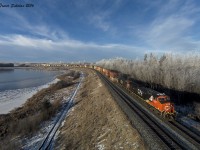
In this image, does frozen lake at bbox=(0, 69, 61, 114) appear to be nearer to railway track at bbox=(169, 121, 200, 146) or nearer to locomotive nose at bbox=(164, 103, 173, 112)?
locomotive nose at bbox=(164, 103, 173, 112)

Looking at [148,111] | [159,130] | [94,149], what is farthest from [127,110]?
[94,149]

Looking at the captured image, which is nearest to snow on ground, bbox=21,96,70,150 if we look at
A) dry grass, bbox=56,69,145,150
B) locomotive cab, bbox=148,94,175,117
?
dry grass, bbox=56,69,145,150

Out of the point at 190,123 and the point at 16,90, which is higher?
the point at 190,123

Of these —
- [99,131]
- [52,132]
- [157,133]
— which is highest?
[157,133]

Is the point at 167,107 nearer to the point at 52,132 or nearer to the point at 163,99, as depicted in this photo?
the point at 163,99

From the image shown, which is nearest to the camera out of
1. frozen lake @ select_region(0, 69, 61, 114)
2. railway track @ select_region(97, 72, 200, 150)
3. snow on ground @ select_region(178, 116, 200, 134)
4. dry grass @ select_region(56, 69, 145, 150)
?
railway track @ select_region(97, 72, 200, 150)

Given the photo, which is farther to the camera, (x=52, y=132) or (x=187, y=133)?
(x=52, y=132)

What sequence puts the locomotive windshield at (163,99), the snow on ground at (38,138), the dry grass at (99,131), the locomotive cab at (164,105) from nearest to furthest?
the dry grass at (99,131) < the snow on ground at (38,138) < the locomotive cab at (164,105) < the locomotive windshield at (163,99)

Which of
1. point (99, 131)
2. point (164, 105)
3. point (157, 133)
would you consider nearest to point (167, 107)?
point (164, 105)

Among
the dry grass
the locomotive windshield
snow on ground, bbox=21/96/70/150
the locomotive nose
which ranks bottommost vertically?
snow on ground, bbox=21/96/70/150

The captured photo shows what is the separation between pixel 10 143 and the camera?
67.7 ft

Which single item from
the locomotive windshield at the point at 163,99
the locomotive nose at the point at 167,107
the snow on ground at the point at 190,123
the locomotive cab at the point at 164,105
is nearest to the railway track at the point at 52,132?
the locomotive cab at the point at 164,105

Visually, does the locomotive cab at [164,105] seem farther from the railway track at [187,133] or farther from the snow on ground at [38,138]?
the snow on ground at [38,138]

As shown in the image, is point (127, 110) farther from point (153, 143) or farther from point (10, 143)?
point (10, 143)
